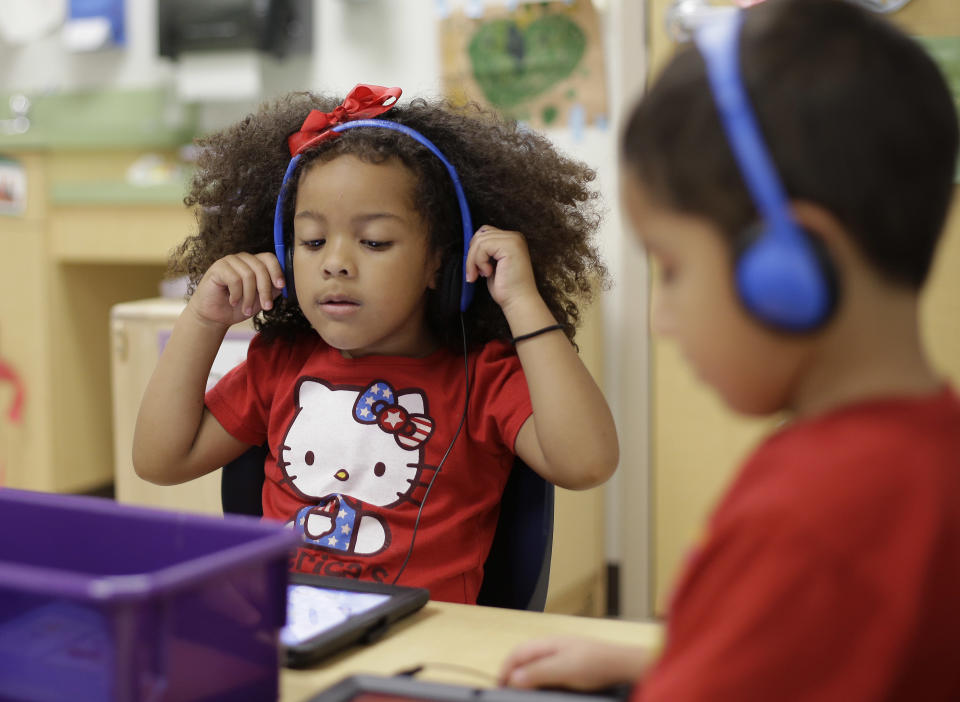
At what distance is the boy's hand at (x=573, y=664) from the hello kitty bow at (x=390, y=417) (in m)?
0.43

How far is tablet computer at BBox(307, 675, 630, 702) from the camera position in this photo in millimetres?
566

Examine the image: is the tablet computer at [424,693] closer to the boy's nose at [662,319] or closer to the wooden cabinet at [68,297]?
the boy's nose at [662,319]

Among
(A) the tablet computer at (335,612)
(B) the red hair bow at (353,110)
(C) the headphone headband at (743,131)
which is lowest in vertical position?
(A) the tablet computer at (335,612)

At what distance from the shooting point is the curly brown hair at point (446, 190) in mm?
1083

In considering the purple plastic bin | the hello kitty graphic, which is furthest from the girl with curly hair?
the purple plastic bin

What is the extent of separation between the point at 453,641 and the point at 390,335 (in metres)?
0.45

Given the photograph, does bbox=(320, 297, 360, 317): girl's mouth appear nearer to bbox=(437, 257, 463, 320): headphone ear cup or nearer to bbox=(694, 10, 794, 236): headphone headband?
bbox=(437, 257, 463, 320): headphone ear cup

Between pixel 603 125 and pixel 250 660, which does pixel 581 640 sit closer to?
pixel 250 660

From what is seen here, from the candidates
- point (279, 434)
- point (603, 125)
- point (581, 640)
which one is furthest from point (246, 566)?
point (603, 125)

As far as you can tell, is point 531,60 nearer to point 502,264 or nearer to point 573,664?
point 502,264

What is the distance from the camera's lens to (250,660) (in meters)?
0.57

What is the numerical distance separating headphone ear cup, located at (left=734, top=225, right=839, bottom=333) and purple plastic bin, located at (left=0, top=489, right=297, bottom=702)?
0.95 feet

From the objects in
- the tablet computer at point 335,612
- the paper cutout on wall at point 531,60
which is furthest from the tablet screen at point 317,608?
the paper cutout on wall at point 531,60

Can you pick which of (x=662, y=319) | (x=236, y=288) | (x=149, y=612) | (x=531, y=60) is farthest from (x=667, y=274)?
(x=531, y=60)
